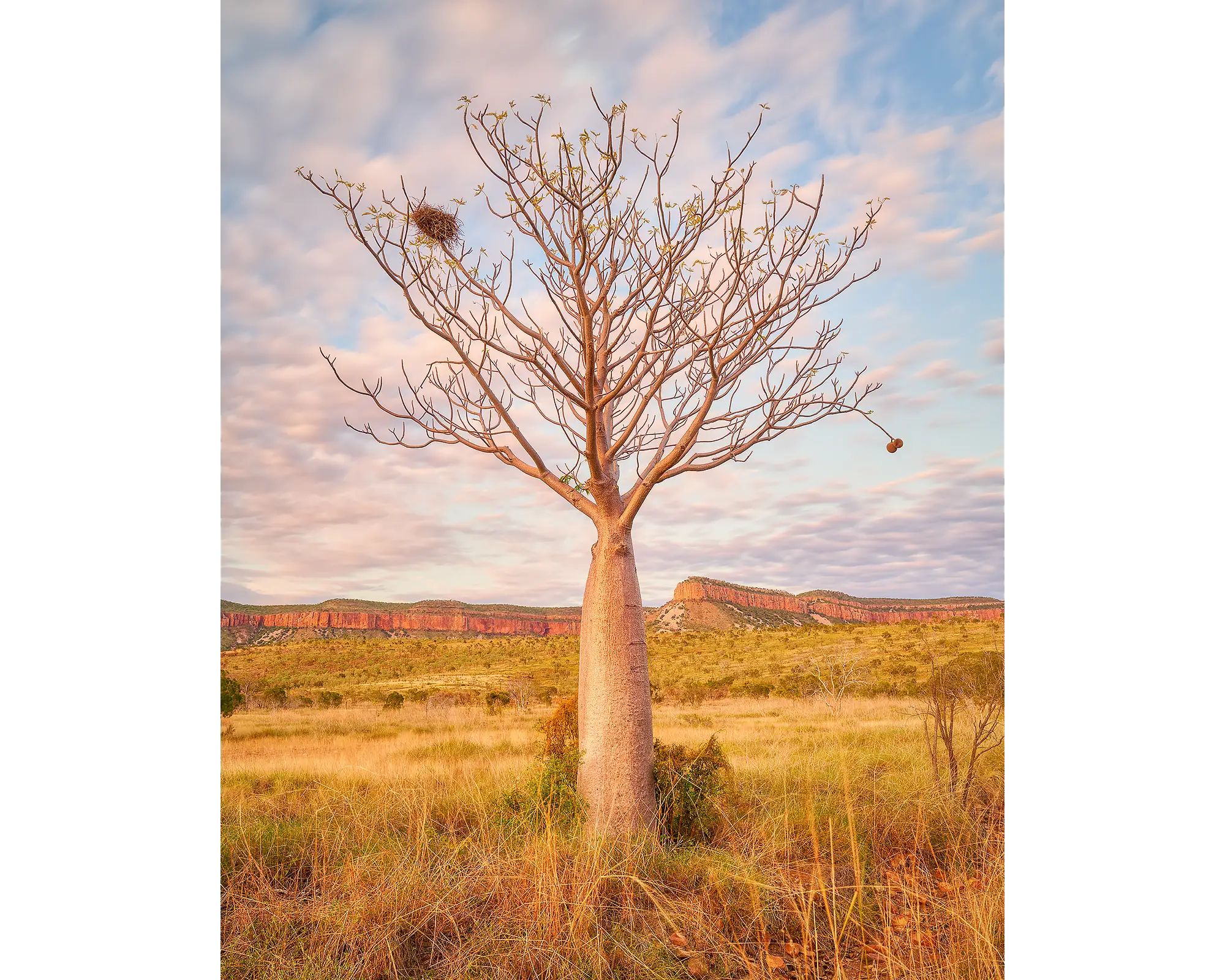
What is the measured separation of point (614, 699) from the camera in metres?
3.04

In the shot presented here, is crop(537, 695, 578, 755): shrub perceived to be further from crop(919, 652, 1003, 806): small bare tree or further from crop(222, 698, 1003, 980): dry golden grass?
crop(919, 652, 1003, 806): small bare tree

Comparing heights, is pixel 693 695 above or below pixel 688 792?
below

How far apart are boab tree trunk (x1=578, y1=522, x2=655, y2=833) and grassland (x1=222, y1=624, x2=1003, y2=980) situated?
0.16 meters

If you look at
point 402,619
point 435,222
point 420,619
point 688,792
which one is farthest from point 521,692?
point 435,222

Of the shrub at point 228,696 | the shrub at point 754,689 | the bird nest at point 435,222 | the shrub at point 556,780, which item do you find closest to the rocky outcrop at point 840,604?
the shrub at point 754,689

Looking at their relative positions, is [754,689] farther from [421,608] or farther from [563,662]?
[421,608]

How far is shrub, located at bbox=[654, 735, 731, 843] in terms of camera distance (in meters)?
3.20

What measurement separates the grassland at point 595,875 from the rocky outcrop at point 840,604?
3.41 ft

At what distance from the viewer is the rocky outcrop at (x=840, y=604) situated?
14.7 feet

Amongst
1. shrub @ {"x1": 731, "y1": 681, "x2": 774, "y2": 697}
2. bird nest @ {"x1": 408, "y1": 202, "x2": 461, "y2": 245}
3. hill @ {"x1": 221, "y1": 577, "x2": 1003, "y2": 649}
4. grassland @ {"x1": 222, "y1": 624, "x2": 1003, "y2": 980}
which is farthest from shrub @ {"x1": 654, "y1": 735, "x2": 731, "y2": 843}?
shrub @ {"x1": 731, "y1": 681, "x2": 774, "y2": 697}

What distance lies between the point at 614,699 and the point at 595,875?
0.74 metres

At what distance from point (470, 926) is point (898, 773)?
3.03 metres
